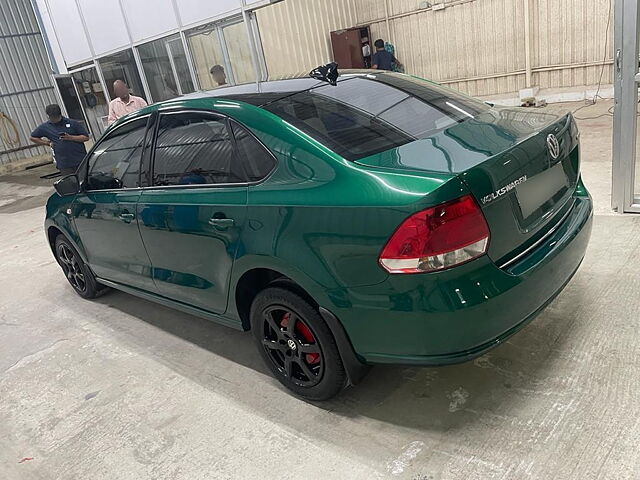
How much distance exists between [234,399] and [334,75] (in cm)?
184

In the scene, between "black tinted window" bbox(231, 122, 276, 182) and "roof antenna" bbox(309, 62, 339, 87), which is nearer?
"black tinted window" bbox(231, 122, 276, 182)

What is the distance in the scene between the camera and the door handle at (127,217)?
3.10m

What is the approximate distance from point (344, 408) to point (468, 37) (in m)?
9.72

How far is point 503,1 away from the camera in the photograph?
949cm

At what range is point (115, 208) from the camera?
327cm

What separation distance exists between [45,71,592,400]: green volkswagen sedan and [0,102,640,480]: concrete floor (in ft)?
0.92

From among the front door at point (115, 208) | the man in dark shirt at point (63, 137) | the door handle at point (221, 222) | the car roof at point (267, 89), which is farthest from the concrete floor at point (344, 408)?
the man in dark shirt at point (63, 137)

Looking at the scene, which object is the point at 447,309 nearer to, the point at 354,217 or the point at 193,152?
the point at 354,217

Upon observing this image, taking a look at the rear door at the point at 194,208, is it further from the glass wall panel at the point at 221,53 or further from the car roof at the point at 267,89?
the glass wall panel at the point at 221,53

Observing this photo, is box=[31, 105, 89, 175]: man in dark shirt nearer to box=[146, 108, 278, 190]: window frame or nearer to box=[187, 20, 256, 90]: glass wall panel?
box=[187, 20, 256, 90]: glass wall panel

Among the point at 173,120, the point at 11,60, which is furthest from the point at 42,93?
the point at 173,120

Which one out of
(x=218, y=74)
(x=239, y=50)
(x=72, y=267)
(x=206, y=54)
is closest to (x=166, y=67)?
(x=206, y=54)

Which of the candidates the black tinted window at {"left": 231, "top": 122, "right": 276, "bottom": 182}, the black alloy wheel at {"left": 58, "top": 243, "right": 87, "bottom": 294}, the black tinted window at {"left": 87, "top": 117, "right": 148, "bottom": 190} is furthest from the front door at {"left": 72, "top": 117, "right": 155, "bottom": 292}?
the black tinted window at {"left": 231, "top": 122, "right": 276, "bottom": 182}

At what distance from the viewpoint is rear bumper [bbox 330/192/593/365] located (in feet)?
6.08
